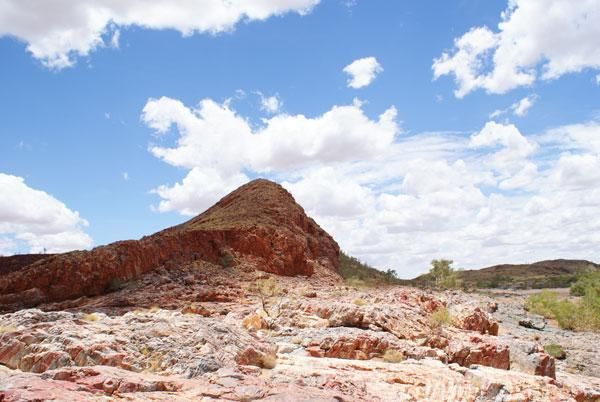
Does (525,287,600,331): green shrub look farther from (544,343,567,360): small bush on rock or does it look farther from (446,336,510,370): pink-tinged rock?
(446,336,510,370): pink-tinged rock

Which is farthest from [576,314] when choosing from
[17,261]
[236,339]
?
[17,261]

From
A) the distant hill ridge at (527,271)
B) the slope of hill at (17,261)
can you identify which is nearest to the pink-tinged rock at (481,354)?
the slope of hill at (17,261)

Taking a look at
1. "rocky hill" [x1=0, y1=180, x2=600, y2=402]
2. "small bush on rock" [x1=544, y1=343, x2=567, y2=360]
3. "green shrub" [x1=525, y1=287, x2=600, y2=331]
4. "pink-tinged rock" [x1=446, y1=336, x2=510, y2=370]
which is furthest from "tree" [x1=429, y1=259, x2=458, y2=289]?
"pink-tinged rock" [x1=446, y1=336, x2=510, y2=370]

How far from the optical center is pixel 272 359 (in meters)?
12.6

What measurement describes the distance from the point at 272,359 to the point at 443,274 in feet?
176

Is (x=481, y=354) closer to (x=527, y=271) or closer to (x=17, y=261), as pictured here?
(x=17, y=261)

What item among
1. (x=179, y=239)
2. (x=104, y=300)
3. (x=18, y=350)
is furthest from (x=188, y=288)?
(x=18, y=350)

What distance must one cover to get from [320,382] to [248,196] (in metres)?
36.7

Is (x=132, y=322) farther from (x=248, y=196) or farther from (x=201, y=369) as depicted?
(x=248, y=196)

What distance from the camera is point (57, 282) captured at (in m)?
29.9

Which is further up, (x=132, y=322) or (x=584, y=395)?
(x=132, y=322)

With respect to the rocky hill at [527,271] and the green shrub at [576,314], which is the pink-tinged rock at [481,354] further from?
the rocky hill at [527,271]

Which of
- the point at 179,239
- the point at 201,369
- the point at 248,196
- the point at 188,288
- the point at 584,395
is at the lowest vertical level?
the point at 584,395

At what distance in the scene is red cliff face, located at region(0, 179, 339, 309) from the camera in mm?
30000
